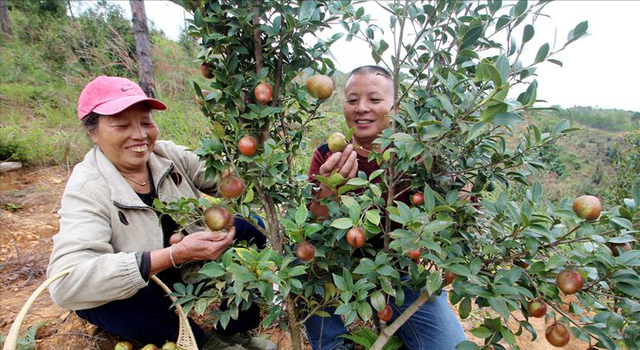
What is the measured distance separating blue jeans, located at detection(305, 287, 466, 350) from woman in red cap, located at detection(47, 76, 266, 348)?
420 mm

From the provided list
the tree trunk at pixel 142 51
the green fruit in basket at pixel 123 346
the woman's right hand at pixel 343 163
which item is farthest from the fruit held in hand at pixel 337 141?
the tree trunk at pixel 142 51

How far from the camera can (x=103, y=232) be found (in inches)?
60.4

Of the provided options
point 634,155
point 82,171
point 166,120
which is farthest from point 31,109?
point 634,155

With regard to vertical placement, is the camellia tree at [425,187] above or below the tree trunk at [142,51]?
below

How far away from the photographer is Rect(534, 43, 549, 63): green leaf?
0.91 meters

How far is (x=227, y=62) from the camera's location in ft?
3.96

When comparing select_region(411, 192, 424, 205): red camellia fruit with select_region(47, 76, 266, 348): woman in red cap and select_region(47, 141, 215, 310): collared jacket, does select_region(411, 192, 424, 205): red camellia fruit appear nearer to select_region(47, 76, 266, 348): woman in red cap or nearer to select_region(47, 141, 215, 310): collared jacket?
select_region(47, 76, 266, 348): woman in red cap

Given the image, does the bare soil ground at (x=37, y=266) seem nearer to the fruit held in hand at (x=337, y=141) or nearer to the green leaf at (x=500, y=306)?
the fruit held in hand at (x=337, y=141)

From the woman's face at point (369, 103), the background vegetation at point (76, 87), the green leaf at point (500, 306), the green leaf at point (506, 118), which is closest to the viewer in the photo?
the green leaf at point (506, 118)

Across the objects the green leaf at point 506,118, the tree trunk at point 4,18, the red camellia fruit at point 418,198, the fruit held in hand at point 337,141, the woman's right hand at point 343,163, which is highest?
the tree trunk at point 4,18

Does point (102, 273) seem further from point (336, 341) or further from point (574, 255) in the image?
point (574, 255)

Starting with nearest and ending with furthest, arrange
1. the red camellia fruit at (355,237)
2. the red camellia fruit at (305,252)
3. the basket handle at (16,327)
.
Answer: the red camellia fruit at (355,237)
the red camellia fruit at (305,252)
the basket handle at (16,327)

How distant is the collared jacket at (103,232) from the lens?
141 centimetres

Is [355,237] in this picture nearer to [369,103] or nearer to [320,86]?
[320,86]
